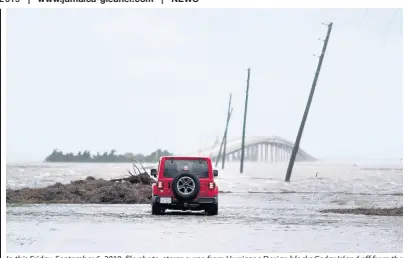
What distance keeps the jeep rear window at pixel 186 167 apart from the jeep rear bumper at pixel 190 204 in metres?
0.74

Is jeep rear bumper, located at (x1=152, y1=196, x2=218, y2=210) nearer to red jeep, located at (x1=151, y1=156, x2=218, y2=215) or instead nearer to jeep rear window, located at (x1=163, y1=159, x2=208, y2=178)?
red jeep, located at (x1=151, y1=156, x2=218, y2=215)

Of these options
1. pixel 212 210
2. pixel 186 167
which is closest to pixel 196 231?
pixel 212 210

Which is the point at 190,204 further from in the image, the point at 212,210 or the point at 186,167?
the point at 186,167

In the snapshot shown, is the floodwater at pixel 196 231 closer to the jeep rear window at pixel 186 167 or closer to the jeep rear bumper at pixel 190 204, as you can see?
the jeep rear bumper at pixel 190 204

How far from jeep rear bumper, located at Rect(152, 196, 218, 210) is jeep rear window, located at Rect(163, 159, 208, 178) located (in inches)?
29.3

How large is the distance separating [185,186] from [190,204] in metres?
0.53

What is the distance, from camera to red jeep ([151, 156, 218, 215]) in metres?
23.8

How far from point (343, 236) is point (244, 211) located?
9849 millimetres

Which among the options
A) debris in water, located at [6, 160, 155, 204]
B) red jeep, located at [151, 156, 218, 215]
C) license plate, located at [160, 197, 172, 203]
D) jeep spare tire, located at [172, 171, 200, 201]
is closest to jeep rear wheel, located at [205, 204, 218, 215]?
red jeep, located at [151, 156, 218, 215]

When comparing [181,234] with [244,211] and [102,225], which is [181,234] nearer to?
[102,225]

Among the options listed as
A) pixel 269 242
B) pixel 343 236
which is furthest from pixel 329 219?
pixel 269 242

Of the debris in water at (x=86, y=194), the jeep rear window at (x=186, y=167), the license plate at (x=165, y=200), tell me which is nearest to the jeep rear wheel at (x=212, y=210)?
the jeep rear window at (x=186, y=167)

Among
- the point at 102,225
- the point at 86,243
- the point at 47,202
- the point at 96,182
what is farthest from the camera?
the point at 96,182

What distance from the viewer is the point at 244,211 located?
27.9m
